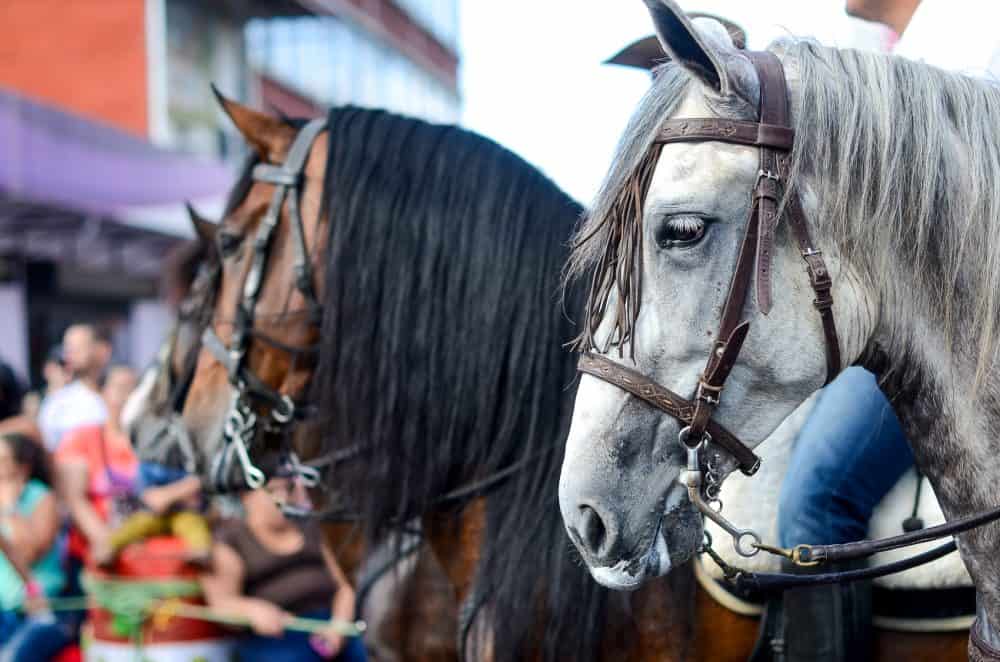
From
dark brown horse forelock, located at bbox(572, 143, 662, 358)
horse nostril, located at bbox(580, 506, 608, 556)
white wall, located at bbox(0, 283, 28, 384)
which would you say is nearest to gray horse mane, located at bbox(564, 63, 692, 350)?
dark brown horse forelock, located at bbox(572, 143, 662, 358)

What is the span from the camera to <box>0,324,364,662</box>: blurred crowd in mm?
3820

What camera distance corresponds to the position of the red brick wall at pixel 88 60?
Answer: 51.2 feet

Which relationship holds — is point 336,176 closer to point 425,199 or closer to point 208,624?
point 425,199

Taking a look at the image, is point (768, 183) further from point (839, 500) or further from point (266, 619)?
point (266, 619)

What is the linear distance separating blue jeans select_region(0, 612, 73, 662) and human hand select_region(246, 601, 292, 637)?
1.04m

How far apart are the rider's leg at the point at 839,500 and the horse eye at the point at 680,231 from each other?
2.49ft

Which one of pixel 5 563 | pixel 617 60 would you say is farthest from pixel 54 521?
pixel 617 60

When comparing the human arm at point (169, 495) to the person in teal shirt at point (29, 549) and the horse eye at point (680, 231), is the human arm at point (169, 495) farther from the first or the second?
the horse eye at point (680, 231)

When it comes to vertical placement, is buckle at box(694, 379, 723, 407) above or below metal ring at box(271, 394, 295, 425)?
above

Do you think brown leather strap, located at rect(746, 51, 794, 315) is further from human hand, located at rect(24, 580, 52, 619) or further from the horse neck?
human hand, located at rect(24, 580, 52, 619)

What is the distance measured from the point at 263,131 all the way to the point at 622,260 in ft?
4.94

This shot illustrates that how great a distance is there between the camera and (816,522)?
1.86 m

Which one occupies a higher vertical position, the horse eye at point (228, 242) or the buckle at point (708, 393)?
the buckle at point (708, 393)

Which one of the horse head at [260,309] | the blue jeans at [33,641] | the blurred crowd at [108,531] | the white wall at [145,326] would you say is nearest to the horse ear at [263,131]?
the horse head at [260,309]
